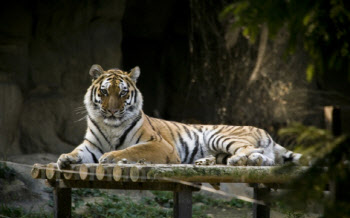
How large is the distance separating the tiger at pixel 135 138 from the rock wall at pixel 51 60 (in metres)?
2.59

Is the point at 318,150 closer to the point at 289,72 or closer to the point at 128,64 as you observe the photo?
the point at 289,72

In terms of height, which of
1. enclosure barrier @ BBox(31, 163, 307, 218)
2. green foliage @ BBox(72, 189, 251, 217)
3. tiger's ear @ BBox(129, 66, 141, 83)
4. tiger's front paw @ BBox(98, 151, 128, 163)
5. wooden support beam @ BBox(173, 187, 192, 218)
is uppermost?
tiger's ear @ BBox(129, 66, 141, 83)

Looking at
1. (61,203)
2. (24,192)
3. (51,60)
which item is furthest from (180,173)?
(51,60)

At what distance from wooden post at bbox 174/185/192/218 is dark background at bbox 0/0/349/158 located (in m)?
3.74

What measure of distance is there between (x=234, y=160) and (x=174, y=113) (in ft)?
18.6

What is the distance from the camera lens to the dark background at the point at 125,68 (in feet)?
25.5

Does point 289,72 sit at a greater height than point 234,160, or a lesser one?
greater

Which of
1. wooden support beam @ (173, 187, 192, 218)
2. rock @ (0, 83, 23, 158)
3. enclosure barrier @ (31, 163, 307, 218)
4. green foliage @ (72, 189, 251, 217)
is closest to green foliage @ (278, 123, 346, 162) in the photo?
enclosure barrier @ (31, 163, 307, 218)

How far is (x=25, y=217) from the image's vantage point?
540 cm

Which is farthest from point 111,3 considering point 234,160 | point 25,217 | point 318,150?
point 318,150

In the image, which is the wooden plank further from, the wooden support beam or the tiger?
the tiger

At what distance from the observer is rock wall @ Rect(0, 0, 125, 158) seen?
7.69m

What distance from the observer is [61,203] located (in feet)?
15.2

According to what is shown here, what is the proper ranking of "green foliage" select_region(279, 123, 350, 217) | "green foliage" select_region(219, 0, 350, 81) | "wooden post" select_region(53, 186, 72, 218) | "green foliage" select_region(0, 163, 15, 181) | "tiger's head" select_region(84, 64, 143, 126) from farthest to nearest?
"green foliage" select_region(0, 163, 15, 181)
"tiger's head" select_region(84, 64, 143, 126)
"wooden post" select_region(53, 186, 72, 218)
"green foliage" select_region(219, 0, 350, 81)
"green foliage" select_region(279, 123, 350, 217)
